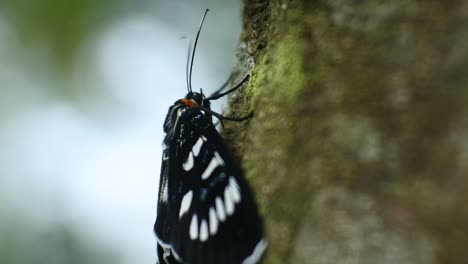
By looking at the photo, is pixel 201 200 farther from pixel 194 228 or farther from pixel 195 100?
pixel 195 100

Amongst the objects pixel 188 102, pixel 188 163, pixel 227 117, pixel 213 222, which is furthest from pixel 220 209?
pixel 188 102

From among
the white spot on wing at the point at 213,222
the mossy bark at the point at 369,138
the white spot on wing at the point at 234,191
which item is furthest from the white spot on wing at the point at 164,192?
the mossy bark at the point at 369,138

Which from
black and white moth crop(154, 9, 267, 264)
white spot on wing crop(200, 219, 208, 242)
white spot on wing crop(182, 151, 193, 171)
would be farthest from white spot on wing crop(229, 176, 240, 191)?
white spot on wing crop(182, 151, 193, 171)

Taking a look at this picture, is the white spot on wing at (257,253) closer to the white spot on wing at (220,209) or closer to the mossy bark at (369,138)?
the mossy bark at (369,138)

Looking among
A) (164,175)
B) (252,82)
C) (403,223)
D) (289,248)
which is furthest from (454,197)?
(164,175)

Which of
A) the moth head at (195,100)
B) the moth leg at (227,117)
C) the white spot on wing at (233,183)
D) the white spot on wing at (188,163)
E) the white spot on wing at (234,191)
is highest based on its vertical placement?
the moth head at (195,100)

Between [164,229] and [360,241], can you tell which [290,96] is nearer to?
[360,241]

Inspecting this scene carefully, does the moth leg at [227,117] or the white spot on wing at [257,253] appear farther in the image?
the moth leg at [227,117]

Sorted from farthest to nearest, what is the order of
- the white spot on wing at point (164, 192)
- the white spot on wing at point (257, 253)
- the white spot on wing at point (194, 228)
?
the white spot on wing at point (164, 192), the white spot on wing at point (194, 228), the white spot on wing at point (257, 253)
